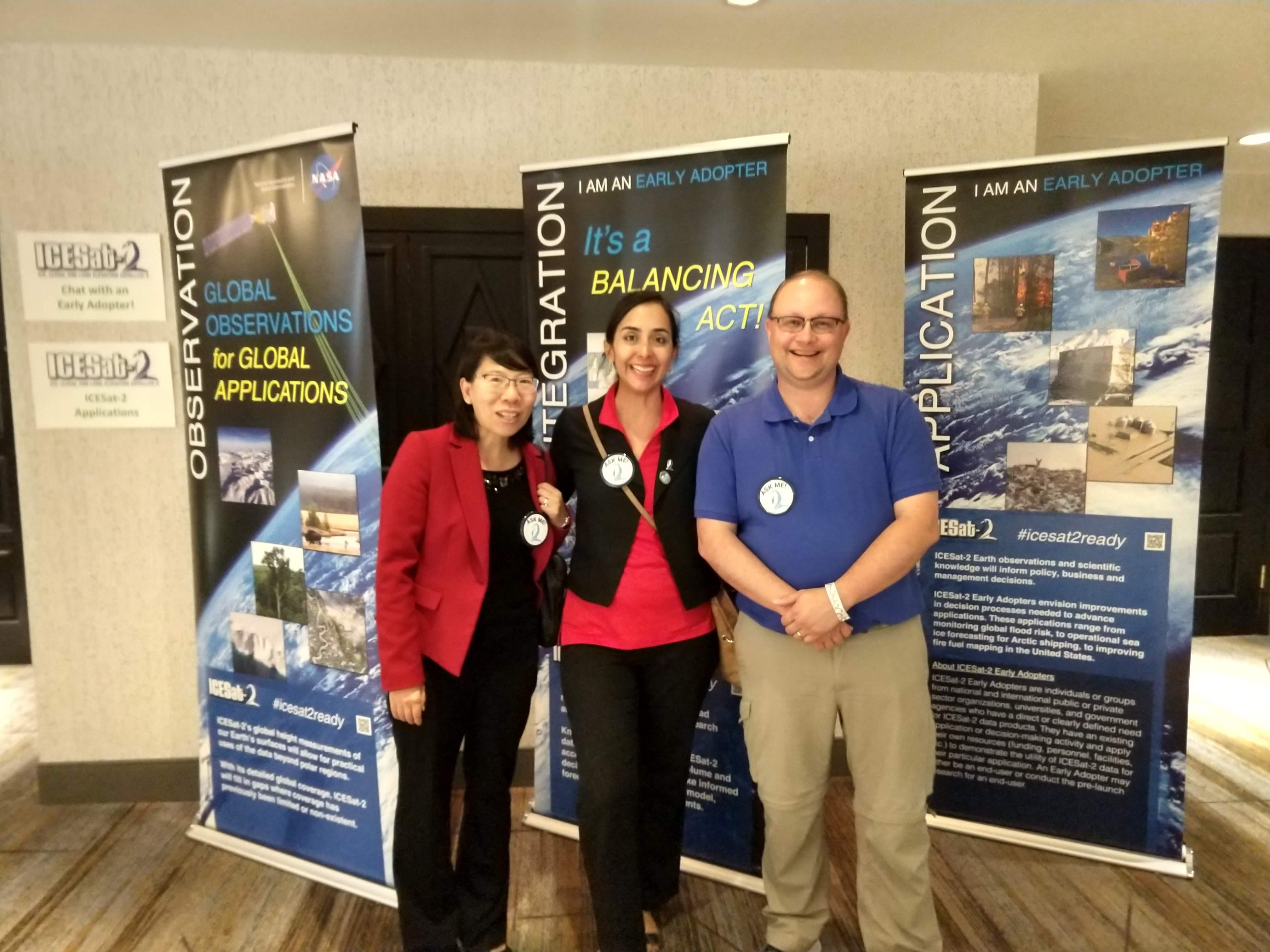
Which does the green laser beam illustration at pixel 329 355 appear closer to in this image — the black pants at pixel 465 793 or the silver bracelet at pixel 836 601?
the black pants at pixel 465 793

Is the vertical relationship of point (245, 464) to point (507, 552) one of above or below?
above

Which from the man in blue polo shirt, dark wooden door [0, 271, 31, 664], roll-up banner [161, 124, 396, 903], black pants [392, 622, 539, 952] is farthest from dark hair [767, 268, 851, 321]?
dark wooden door [0, 271, 31, 664]

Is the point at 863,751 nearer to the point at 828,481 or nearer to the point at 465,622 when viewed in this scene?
the point at 828,481

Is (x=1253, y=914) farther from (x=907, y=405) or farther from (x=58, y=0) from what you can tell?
(x=58, y=0)

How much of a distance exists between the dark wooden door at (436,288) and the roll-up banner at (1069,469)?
A: 2.18 ft

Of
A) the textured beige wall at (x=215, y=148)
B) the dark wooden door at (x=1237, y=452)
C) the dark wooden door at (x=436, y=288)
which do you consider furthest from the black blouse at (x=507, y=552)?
the dark wooden door at (x=1237, y=452)

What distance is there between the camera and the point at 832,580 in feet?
5.70

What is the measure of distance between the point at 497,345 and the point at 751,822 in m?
1.63

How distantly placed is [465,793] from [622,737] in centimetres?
44

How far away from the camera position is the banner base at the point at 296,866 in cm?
229

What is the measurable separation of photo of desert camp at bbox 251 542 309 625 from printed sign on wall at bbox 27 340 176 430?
0.83 meters

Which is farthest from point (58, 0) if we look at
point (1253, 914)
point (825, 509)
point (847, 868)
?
point (1253, 914)

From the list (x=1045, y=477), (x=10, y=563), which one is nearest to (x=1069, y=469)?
(x=1045, y=477)

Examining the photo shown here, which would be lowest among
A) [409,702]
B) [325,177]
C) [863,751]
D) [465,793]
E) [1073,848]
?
[1073,848]
